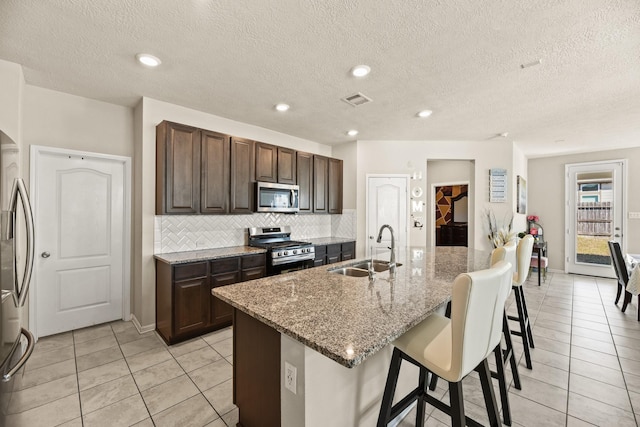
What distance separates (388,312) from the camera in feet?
4.39

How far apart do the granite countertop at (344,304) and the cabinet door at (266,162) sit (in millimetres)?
2131

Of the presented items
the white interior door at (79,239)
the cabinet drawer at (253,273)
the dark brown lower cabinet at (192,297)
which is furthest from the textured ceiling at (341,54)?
the cabinet drawer at (253,273)

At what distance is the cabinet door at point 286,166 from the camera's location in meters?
4.20

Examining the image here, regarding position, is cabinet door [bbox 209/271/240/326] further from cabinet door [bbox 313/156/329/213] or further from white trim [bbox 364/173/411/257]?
white trim [bbox 364/173/411/257]

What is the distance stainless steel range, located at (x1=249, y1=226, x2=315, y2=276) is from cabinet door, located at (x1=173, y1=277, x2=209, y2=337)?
2.80 ft

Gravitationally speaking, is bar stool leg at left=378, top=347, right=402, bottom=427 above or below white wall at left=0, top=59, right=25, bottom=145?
below

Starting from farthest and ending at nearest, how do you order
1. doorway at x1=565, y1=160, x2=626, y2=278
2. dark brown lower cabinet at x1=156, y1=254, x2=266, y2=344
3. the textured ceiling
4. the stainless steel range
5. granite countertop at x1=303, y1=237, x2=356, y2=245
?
doorway at x1=565, y1=160, x2=626, y2=278
granite countertop at x1=303, y1=237, x2=356, y2=245
the stainless steel range
dark brown lower cabinet at x1=156, y1=254, x2=266, y2=344
the textured ceiling

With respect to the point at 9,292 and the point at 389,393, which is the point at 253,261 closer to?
the point at 9,292

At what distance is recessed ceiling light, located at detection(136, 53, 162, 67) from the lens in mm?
2318

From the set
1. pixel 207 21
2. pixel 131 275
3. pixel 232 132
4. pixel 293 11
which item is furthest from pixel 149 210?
pixel 293 11

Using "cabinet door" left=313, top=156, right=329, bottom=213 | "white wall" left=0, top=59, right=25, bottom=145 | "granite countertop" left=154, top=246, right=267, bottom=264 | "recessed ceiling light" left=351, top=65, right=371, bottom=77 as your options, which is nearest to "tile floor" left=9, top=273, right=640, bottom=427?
"granite countertop" left=154, top=246, right=267, bottom=264

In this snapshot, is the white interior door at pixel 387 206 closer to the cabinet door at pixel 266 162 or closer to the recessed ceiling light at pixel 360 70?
the cabinet door at pixel 266 162

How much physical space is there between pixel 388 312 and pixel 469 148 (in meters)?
4.77

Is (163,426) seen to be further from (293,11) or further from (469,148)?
(469,148)
